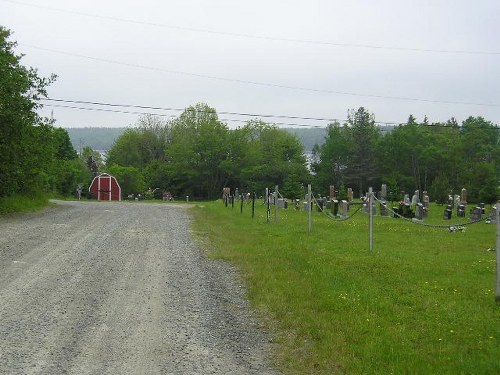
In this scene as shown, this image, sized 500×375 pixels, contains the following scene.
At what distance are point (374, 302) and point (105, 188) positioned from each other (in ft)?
190

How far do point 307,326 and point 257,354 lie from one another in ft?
3.31

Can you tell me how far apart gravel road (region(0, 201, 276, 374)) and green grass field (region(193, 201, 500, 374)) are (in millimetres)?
434

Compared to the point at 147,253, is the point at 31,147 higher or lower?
higher

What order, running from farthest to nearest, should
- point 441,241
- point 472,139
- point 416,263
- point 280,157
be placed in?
point 280,157, point 472,139, point 441,241, point 416,263

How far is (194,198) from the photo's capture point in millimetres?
73625

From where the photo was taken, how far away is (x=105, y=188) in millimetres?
63031

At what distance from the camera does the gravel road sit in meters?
5.44

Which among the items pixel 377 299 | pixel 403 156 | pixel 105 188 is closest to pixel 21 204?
pixel 377 299

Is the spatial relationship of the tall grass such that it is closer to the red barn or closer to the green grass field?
the green grass field

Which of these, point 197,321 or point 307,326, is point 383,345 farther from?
point 197,321

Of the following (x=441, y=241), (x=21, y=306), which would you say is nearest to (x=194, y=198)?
(x=441, y=241)

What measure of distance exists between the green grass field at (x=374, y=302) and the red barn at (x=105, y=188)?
49650mm

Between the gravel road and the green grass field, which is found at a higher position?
the green grass field

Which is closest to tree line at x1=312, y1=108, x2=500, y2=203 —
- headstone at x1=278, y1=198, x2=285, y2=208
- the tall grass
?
headstone at x1=278, y1=198, x2=285, y2=208
